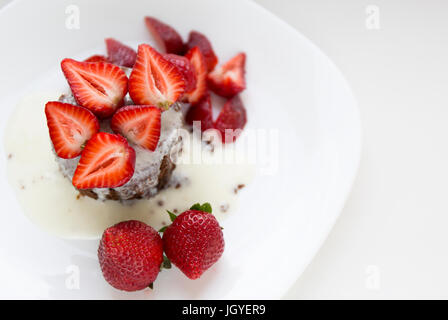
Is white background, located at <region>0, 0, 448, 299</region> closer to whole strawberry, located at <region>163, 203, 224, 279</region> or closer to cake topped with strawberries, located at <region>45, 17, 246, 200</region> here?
whole strawberry, located at <region>163, 203, 224, 279</region>

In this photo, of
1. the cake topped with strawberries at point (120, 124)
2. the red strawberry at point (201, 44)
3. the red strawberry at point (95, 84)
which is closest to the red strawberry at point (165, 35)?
the red strawberry at point (201, 44)

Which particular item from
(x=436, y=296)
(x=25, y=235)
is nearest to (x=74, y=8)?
(x=25, y=235)

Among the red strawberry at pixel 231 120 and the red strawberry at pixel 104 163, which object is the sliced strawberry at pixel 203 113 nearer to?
the red strawberry at pixel 231 120

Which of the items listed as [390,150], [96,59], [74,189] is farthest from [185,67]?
[390,150]

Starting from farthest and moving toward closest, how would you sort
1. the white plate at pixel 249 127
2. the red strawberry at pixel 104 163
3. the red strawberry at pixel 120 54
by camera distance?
the red strawberry at pixel 120 54 → the white plate at pixel 249 127 → the red strawberry at pixel 104 163

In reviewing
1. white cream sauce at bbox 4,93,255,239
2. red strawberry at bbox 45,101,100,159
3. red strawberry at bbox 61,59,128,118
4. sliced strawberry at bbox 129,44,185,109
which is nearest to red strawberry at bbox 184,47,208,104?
white cream sauce at bbox 4,93,255,239

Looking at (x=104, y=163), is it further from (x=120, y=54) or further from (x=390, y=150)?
(x=390, y=150)

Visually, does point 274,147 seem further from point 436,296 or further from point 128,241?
point 436,296
